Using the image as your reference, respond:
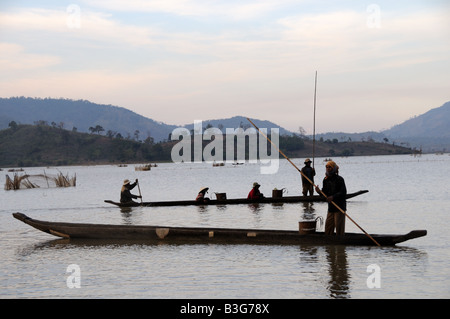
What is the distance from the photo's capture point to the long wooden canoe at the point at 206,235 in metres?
13.7

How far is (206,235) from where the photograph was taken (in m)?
15.1

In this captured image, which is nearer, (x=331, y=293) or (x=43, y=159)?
(x=331, y=293)

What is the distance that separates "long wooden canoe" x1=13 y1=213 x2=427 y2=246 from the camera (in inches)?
540

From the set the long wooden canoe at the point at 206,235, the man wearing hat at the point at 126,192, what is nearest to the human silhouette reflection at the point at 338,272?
the long wooden canoe at the point at 206,235

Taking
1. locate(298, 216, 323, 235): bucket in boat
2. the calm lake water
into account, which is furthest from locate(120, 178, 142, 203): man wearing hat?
locate(298, 216, 323, 235): bucket in boat

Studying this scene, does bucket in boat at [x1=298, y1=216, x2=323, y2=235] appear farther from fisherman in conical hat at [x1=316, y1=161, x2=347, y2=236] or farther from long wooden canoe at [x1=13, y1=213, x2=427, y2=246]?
fisherman in conical hat at [x1=316, y1=161, x2=347, y2=236]

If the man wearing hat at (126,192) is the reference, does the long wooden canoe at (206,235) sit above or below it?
below

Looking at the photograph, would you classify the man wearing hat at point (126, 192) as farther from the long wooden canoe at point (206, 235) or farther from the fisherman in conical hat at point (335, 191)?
the fisherman in conical hat at point (335, 191)

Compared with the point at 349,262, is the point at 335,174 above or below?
above
